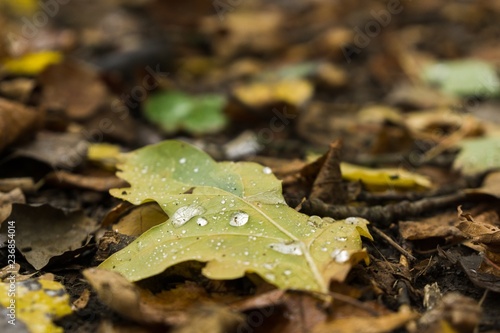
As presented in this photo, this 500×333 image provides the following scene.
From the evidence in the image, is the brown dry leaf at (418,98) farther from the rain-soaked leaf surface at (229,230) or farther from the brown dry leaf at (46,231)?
the brown dry leaf at (46,231)

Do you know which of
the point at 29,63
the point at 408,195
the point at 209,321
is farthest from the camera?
the point at 29,63

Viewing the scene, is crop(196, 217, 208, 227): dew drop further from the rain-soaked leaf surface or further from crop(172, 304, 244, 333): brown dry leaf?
crop(172, 304, 244, 333): brown dry leaf

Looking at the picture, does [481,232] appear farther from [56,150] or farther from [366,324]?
[56,150]

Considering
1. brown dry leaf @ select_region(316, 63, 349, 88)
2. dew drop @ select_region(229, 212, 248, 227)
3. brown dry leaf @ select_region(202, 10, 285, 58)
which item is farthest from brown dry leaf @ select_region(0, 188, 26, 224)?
brown dry leaf @ select_region(202, 10, 285, 58)

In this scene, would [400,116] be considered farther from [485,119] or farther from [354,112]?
[485,119]

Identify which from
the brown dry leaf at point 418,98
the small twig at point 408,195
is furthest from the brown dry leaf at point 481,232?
the brown dry leaf at point 418,98

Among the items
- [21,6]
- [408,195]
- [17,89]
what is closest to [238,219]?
[408,195]
